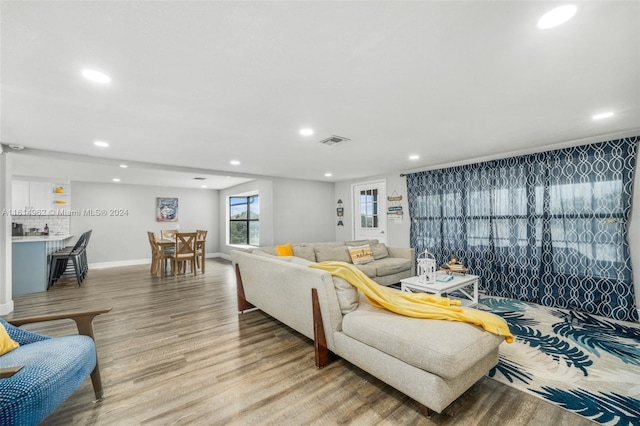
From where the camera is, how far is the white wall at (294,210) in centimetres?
644

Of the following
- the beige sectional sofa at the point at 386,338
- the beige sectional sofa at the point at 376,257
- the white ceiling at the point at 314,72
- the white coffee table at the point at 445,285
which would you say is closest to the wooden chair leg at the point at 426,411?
the beige sectional sofa at the point at 386,338

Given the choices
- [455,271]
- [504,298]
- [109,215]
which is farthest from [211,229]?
[504,298]

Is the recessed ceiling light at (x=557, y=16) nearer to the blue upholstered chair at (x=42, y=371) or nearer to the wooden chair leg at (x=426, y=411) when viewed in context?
the wooden chair leg at (x=426, y=411)

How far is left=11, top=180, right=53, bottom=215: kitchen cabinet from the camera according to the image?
6379mm

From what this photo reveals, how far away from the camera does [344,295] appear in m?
2.27

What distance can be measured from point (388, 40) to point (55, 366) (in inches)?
101

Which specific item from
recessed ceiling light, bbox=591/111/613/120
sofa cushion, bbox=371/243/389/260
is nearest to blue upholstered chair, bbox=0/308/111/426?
sofa cushion, bbox=371/243/389/260

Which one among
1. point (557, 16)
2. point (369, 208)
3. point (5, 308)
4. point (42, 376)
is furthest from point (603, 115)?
point (5, 308)

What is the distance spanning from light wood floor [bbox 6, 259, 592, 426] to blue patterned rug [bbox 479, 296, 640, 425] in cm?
20

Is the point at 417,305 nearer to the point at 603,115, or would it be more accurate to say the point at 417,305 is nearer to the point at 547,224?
the point at 603,115

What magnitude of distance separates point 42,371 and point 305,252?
130 inches

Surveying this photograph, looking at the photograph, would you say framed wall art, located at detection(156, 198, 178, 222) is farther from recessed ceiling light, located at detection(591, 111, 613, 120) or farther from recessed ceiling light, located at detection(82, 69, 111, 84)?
recessed ceiling light, located at detection(591, 111, 613, 120)

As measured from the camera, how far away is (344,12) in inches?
52.5

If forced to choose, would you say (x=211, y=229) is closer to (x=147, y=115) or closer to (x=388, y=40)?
(x=147, y=115)
